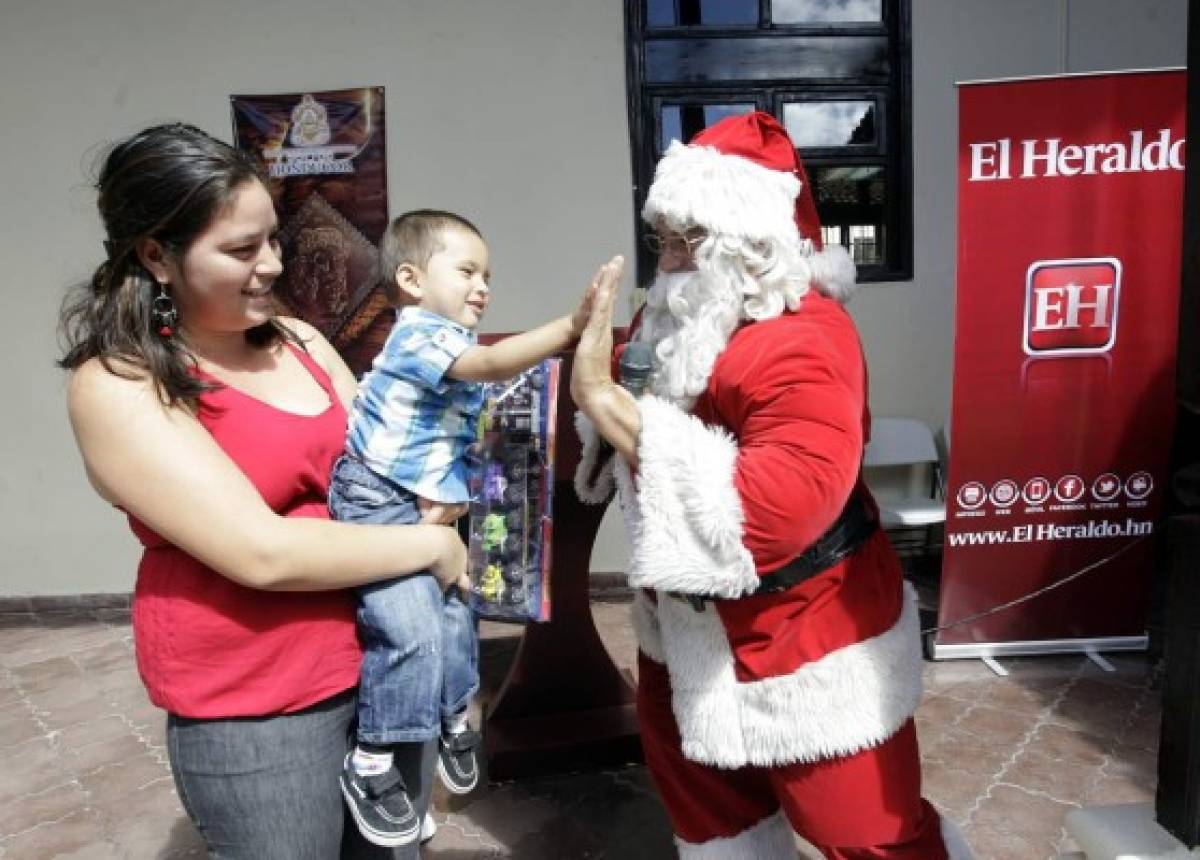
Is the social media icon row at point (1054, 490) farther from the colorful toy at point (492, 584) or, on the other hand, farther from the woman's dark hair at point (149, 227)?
the woman's dark hair at point (149, 227)

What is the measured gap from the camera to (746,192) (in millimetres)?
1625

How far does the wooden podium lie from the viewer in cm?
299

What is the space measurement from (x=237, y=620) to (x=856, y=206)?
164 inches

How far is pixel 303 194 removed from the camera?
14.9 feet

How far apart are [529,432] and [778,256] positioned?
866 millimetres

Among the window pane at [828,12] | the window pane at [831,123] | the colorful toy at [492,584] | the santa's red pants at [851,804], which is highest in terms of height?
the window pane at [828,12]

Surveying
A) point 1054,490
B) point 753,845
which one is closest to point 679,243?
point 753,845

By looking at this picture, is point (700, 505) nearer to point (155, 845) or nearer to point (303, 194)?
point (155, 845)

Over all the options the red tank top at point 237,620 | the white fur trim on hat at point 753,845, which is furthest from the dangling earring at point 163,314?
the white fur trim on hat at point 753,845

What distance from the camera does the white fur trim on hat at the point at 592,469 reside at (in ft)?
6.66

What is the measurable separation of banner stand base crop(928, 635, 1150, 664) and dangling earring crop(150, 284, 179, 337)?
3.47 metres

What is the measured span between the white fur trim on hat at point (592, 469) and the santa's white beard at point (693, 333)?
356 mm

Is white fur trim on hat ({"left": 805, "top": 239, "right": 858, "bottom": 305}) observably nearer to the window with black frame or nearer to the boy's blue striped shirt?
the boy's blue striped shirt

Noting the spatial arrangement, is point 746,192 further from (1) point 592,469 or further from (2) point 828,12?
(2) point 828,12
